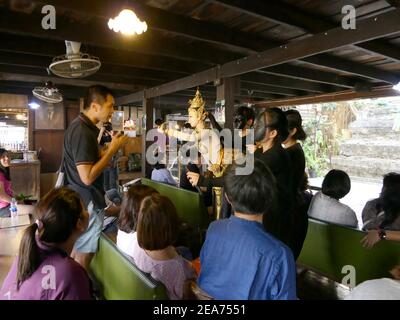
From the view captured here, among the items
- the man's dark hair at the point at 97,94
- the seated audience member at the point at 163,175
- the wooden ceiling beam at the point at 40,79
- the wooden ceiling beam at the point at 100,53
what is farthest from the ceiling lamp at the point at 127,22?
the wooden ceiling beam at the point at 40,79

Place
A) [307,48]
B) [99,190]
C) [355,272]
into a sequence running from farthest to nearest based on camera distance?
[307,48]
[355,272]
[99,190]

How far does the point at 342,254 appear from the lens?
2.87 m

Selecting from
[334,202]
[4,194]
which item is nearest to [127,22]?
[334,202]

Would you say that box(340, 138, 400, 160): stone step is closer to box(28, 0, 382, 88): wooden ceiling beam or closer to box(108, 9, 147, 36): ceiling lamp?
box(28, 0, 382, 88): wooden ceiling beam

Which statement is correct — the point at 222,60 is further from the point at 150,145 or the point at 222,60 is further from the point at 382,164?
the point at 382,164

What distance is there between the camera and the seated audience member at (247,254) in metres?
1.15

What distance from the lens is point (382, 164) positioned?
282 inches

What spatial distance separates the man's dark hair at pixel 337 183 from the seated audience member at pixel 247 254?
65.0 inches

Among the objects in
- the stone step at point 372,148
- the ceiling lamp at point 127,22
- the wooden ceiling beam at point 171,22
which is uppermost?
the wooden ceiling beam at point 171,22

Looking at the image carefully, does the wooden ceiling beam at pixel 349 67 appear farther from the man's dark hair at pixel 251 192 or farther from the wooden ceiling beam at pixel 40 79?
the wooden ceiling beam at pixel 40 79

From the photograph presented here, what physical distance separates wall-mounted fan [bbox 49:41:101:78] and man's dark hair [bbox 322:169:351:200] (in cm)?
257

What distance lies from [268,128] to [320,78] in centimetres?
376

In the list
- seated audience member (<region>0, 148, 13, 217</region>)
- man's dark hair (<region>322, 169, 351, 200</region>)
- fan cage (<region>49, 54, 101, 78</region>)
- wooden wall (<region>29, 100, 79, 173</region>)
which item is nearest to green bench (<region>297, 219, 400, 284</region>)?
man's dark hair (<region>322, 169, 351, 200</region>)

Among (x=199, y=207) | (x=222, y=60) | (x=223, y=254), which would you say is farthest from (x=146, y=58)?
(x=223, y=254)
